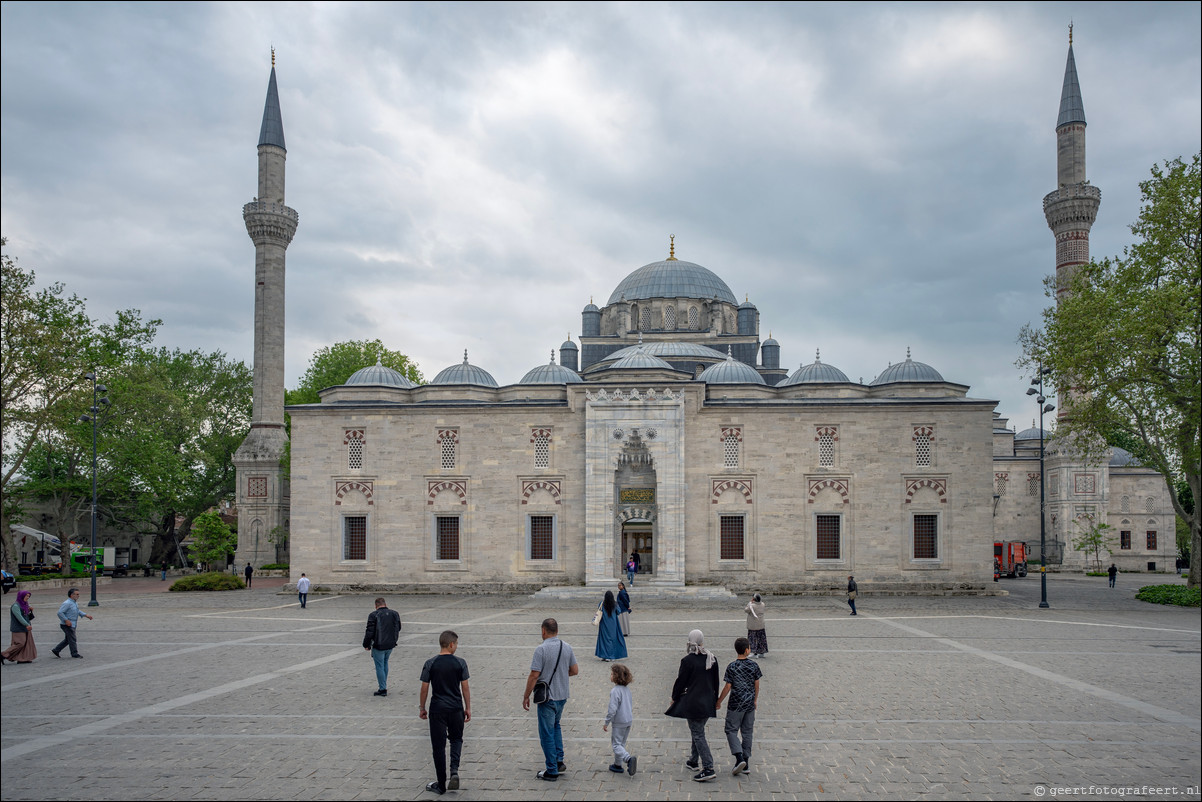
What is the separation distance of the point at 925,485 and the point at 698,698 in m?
26.2

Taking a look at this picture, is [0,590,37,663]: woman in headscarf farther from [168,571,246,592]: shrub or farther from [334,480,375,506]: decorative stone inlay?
[168,571,246,592]: shrub


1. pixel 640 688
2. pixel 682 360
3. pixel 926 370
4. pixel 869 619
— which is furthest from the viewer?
pixel 682 360

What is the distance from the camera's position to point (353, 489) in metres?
32.4

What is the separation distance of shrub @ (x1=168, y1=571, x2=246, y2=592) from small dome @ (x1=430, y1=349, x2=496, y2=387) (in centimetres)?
1277

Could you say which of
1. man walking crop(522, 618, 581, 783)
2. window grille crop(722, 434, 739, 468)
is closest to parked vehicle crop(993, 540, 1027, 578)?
window grille crop(722, 434, 739, 468)

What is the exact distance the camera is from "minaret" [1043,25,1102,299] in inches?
1555

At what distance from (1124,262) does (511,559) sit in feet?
82.0

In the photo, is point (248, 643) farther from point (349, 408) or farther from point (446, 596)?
point (349, 408)

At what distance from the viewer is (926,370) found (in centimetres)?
3369

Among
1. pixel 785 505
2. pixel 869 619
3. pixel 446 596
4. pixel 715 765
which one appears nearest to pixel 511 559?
pixel 446 596

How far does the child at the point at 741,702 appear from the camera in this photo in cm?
820

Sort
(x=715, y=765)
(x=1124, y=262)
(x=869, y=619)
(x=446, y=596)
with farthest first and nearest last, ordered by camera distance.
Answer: (x=446, y=596)
(x=1124, y=262)
(x=869, y=619)
(x=715, y=765)

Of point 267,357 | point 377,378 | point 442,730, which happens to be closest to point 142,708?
point 442,730

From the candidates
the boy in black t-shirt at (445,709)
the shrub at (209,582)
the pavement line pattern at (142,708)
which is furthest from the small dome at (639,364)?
the boy in black t-shirt at (445,709)
